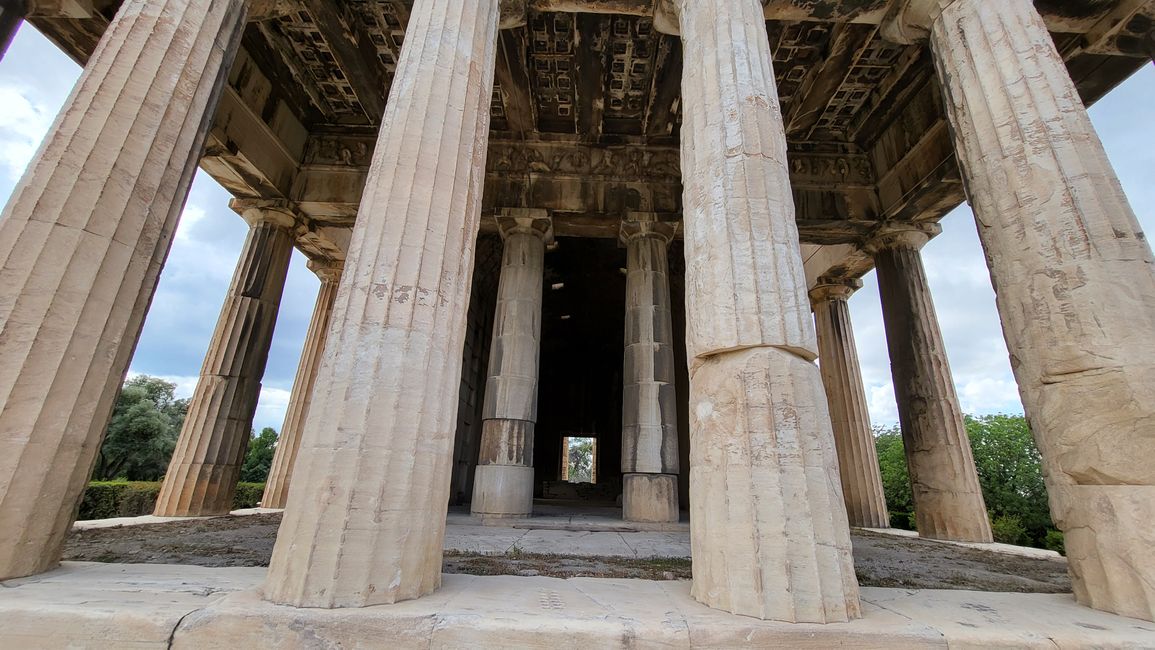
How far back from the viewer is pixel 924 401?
9.88 metres

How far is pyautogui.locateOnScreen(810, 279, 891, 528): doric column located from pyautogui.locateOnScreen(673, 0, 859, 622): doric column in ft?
30.6

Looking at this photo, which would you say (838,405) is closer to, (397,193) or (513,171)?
(513,171)

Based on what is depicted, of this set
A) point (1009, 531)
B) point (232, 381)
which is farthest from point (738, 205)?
point (1009, 531)

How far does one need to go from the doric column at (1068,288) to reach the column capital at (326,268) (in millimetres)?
14465

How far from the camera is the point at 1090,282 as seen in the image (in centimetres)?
393

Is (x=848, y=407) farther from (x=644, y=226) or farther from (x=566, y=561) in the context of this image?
(x=566, y=561)

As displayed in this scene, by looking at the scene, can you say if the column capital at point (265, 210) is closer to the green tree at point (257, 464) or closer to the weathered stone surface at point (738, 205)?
the weathered stone surface at point (738, 205)

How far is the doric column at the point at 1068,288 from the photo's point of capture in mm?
3486

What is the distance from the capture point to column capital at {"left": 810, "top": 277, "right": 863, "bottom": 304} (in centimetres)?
1393

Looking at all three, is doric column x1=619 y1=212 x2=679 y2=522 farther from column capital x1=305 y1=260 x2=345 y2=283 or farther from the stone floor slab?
column capital x1=305 y1=260 x2=345 y2=283


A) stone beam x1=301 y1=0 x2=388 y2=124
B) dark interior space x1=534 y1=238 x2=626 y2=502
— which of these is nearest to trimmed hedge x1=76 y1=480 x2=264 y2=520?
stone beam x1=301 y1=0 x2=388 y2=124

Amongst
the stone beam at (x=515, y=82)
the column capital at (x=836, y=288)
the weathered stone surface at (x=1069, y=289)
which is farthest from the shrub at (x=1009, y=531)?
the stone beam at (x=515, y=82)

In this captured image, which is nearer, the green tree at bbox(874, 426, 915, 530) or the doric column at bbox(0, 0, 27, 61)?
the doric column at bbox(0, 0, 27, 61)

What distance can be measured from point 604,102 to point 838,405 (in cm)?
1028
